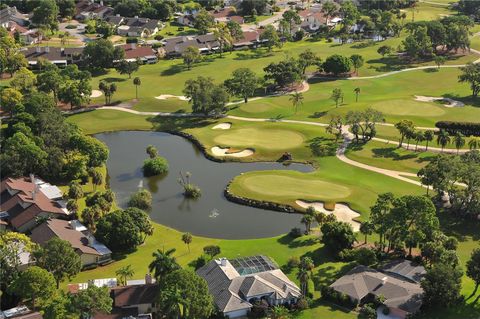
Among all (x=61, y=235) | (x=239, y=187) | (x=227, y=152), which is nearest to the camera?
(x=61, y=235)

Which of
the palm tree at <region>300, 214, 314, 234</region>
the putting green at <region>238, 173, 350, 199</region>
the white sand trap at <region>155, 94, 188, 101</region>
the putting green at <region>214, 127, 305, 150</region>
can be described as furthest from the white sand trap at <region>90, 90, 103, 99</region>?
the palm tree at <region>300, 214, 314, 234</region>

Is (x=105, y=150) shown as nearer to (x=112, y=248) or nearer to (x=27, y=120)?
(x=27, y=120)

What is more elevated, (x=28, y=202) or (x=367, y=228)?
(x=28, y=202)

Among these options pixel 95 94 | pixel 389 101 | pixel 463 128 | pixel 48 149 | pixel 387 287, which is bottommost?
Answer: pixel 387 287

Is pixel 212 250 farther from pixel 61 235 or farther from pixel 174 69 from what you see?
pixel 174 69

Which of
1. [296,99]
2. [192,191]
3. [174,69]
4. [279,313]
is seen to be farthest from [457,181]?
[174,69]

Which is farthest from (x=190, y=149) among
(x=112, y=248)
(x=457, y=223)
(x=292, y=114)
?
(x=457, y=223)

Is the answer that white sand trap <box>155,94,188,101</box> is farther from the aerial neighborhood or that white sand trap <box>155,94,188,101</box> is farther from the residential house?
the residential house
